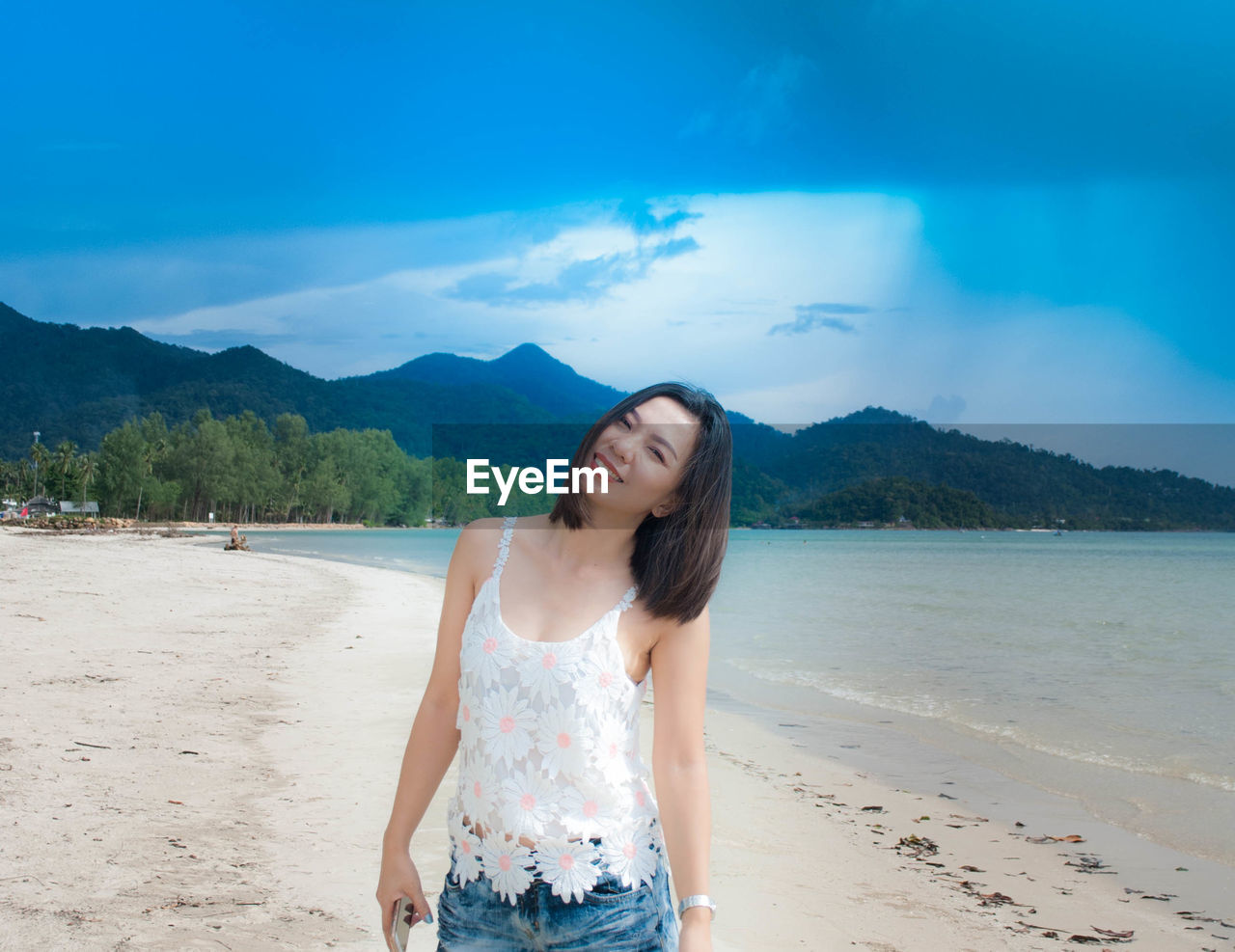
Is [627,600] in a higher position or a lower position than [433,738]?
higher

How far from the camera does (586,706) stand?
1.43 m

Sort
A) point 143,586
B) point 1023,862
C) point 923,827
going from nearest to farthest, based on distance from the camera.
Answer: point 1023,862 → point 923,827 → point 143,586

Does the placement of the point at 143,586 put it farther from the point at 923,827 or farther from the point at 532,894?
the point at 532,894

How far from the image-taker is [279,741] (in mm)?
6254

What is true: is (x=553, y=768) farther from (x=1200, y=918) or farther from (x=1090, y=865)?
(x=1090, y=865)

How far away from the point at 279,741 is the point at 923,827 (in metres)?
4.09

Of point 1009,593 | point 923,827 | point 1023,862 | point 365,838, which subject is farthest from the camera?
point 1009,593

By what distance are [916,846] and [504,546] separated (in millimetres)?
4798

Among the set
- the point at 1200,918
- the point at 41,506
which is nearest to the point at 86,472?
the point at 41,506

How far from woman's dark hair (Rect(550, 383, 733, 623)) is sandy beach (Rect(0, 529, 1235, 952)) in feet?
8.05

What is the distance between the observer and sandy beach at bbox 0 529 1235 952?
3.58 m

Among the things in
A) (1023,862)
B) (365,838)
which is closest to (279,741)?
(365,838)

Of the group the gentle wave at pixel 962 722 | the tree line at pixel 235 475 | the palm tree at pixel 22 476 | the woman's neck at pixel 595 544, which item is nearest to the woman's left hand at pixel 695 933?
the woman's neck at pixel 595 544

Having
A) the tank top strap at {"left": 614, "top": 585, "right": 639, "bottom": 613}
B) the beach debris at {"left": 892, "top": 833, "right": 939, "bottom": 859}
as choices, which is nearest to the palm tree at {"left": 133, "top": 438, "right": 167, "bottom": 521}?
the beach debris at {"left": 892, "top": 833, "right": 939, "bottom": 859}
